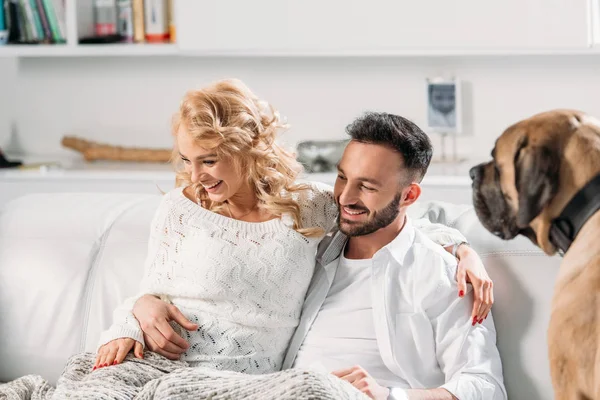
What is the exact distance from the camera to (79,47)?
142 inches

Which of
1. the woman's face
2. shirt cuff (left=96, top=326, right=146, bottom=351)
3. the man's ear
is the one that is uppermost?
the woman's face

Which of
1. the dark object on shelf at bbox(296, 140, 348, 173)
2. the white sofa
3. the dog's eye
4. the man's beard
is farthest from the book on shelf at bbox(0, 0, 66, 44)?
the dog's eye

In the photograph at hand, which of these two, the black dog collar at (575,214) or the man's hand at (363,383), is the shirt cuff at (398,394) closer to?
the man's hand at (363,383)

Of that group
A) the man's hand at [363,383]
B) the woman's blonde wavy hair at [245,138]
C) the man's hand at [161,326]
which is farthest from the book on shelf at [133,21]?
the man's hand at [363,383]

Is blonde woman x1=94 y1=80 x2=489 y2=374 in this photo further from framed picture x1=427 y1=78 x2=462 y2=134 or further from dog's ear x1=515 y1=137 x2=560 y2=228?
framed picture x1=427 y1=78 x2=462 y2=134

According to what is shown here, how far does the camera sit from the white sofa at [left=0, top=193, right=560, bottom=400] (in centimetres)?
187

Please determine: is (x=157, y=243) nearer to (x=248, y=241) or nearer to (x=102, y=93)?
(x=248, y=241)

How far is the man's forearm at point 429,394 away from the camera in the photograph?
Result: 65.9 inches

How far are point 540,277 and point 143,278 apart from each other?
0.83 m

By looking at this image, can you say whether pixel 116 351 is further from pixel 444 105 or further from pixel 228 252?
pixel 444 105

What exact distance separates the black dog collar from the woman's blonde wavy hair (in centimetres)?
85

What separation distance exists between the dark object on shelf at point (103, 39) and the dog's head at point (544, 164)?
2.79 m

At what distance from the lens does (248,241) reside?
191 centimetres

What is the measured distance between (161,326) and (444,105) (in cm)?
201
